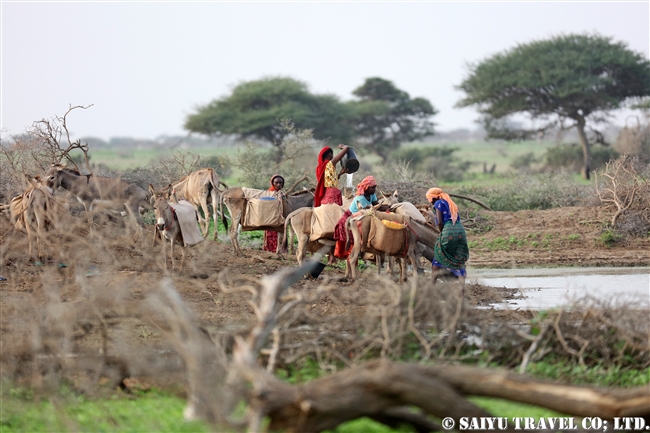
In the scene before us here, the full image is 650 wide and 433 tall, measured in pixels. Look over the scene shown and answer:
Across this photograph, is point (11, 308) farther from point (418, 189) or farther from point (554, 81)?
point (554, 81)

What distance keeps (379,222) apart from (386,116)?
117 feet

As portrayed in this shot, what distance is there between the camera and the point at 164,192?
14469 mm

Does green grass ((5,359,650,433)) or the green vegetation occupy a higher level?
the green vegetation

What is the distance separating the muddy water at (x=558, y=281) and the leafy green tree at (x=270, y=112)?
2641 cm

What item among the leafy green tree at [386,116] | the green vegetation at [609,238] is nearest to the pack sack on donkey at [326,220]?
the green vegetation at [609,238]

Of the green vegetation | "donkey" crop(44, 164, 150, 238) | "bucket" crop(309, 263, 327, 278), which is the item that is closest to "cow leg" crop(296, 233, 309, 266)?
"bucket" crop(309, 263, 327, 278)

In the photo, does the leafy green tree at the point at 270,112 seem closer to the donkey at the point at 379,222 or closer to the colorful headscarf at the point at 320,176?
the colorful headscarf at the point at 320,176

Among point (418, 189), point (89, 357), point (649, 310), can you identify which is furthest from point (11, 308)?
point (418, 189)

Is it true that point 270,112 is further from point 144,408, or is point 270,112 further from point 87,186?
point 144,408

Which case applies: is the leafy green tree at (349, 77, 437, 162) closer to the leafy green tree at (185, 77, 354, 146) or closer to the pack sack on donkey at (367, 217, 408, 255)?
the leafy green tree at (185, 77, 354, 146)

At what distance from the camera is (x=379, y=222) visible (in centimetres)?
1339

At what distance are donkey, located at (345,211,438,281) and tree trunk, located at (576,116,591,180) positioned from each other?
25557 mm

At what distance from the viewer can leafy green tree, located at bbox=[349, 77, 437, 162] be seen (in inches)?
1875

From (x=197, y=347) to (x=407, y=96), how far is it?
44285 millimetres
